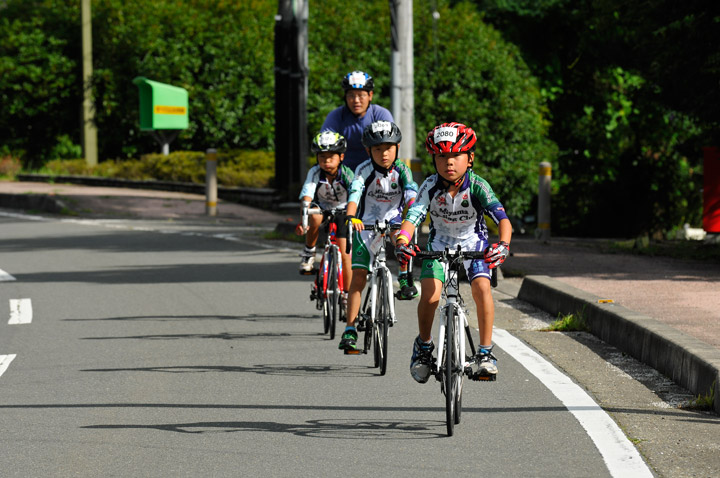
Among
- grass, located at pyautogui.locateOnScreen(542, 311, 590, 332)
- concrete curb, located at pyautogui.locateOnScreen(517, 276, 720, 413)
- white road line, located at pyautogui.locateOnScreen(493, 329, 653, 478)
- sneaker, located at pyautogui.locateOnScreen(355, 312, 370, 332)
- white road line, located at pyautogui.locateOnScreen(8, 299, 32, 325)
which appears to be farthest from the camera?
white road line, located at pyautogui.locateOnScreen(8, 299, 32, 325)

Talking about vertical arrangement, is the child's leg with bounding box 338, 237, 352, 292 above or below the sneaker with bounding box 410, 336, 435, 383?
above

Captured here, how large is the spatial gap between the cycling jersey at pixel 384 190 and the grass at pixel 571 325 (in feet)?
6.32

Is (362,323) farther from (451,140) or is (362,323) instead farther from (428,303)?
(451,140)

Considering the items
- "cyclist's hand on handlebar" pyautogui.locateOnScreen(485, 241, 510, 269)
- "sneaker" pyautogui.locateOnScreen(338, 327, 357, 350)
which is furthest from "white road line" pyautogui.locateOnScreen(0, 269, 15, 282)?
"cyclist's hand on handlebar" pyautogui.locateOnScreen(485, 241, 510, 269)

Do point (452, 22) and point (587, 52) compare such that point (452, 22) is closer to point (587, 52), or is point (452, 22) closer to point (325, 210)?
point (587, 52)

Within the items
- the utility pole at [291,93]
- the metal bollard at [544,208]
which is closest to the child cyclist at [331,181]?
the metal bollard at [544,208]

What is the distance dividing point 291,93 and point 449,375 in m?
18.7

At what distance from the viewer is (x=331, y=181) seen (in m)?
9.58

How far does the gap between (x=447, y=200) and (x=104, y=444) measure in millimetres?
2231

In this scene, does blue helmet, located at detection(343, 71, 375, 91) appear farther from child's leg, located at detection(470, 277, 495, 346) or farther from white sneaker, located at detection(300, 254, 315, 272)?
child's leg, located at detection(470, 277, 495, 346)

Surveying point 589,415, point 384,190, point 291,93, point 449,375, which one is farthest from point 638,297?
point 291,93

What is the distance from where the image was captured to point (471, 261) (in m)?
6.82

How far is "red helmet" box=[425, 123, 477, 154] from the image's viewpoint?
6.68 meters

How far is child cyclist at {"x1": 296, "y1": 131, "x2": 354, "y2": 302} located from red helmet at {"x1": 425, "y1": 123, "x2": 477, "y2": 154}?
8.68ft
